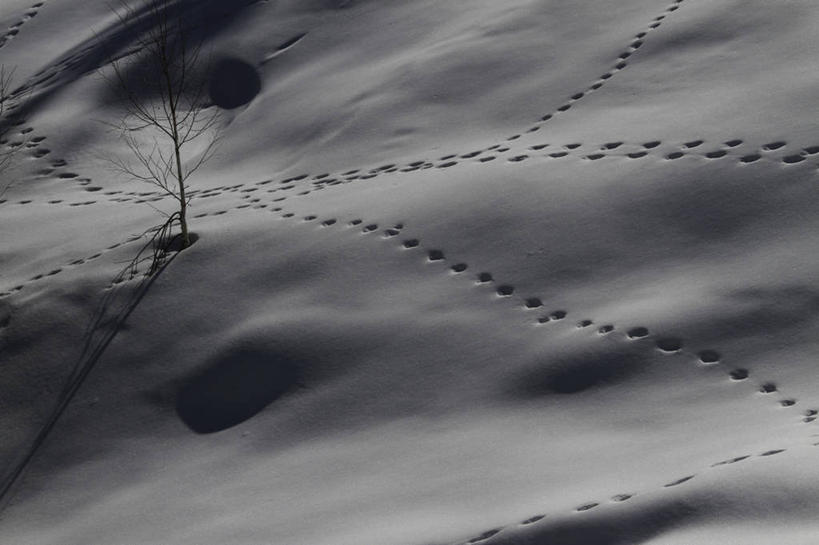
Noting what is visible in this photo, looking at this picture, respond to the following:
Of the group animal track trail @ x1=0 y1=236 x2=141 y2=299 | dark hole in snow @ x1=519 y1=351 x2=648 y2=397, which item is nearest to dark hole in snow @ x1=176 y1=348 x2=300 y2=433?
dark hole in snow @ x1=519 y1=351 x2=648 y2=397

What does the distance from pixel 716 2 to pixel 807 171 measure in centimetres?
235

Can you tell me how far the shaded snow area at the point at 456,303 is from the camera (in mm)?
6102

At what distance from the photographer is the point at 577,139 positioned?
→ 8586 mm

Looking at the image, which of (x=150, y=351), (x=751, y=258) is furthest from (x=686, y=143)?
(x=150, y=351)

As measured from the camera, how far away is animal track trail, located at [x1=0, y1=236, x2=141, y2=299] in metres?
8.87

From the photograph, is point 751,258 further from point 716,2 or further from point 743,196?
point 716,2

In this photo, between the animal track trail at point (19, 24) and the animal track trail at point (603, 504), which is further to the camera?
the animal track trail at point (19, 24)

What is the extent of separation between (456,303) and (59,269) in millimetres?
3076

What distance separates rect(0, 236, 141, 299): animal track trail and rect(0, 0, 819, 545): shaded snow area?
4cm

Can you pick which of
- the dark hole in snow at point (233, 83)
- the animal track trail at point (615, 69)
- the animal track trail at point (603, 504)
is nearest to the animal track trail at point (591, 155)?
the animal track trail at point (615, 69)

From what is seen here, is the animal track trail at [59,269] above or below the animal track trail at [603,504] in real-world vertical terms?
above

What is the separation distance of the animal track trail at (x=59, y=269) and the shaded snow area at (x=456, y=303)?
4cm

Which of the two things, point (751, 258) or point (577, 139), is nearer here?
point (751, 258)

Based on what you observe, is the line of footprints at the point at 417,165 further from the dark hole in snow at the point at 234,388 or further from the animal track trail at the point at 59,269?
the dark hole in snow at the point at 234,388
